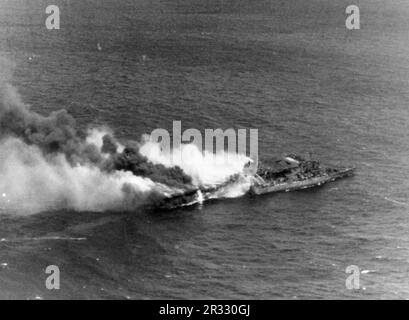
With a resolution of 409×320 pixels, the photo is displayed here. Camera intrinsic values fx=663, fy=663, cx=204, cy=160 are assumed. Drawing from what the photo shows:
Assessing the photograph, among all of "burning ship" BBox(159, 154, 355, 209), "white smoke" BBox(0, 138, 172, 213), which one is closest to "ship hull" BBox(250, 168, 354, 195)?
"burning ship" BBox(159, 154, 355, 209)

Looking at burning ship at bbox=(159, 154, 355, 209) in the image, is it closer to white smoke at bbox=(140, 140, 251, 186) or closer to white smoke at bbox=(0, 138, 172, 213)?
white smoke at bbox=(140, 140, 251, 186)

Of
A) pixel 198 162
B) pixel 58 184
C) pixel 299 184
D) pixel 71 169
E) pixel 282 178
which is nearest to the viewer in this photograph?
pixel 58 184

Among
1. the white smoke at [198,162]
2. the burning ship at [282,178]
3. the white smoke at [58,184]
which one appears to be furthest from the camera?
the white smoke at [198,162]

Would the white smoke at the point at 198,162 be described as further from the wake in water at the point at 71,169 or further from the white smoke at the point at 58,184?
the white smoke at the point at 58,184

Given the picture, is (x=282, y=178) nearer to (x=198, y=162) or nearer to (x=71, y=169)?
(x=198, y=162)

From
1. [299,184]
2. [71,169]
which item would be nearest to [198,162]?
[299,184]

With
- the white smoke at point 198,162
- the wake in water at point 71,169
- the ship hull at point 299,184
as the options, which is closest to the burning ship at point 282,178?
the ship hull at point 299,184
